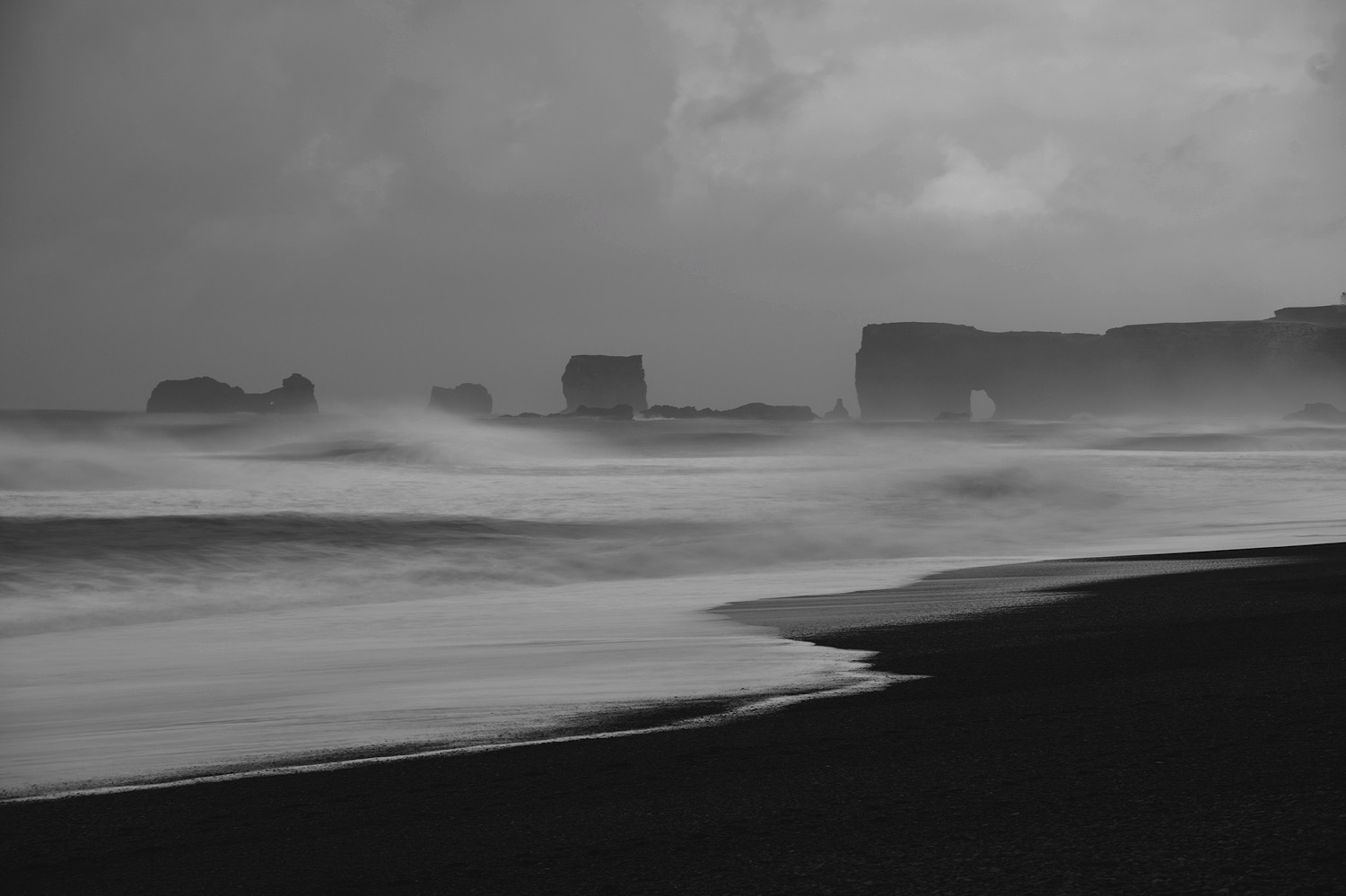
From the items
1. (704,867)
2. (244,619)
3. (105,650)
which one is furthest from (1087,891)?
(244,619)

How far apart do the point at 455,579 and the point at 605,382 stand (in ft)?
400

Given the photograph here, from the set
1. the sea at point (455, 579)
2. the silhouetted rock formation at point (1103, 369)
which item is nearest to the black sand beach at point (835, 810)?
the sea at point (455, 579)

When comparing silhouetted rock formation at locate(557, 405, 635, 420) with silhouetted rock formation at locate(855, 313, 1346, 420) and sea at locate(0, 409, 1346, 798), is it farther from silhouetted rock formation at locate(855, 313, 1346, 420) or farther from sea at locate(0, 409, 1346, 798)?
A: sea at locate(0, 409, 1346, 798)

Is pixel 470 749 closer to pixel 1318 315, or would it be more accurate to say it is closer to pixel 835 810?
pixel 835 810

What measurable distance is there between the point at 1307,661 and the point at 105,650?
6483 millimetres

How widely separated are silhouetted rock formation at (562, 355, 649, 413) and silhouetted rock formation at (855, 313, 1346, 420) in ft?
78.1

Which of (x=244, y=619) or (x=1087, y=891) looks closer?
(x=1087, y=891)

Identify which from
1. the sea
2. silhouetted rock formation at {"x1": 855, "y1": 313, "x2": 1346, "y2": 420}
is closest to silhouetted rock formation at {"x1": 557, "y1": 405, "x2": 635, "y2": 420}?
silhouetted rock formation at {"x1": 855, "y1": 313, "x2": 1346, "y2": 420}

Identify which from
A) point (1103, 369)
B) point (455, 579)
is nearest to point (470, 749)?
point (455, 579)

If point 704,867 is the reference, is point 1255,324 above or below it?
above

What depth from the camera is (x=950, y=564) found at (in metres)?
11.9

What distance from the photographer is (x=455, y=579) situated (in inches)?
468

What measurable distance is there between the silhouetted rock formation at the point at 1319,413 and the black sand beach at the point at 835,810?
4064 inches

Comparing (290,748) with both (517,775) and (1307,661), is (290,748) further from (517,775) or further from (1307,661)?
(1307,661)
